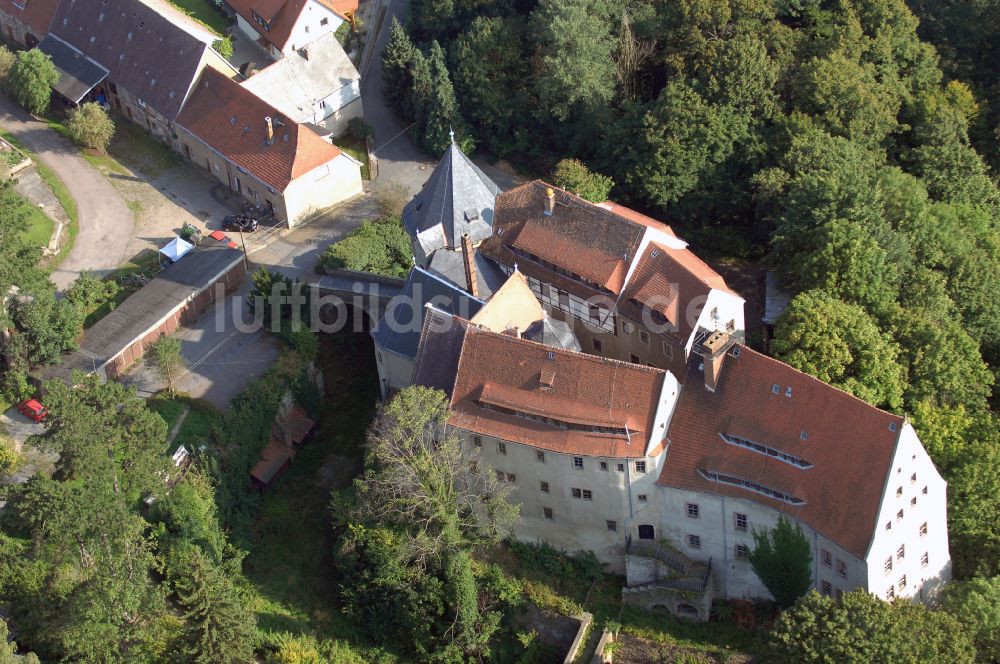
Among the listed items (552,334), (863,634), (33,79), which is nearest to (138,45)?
(33,79)

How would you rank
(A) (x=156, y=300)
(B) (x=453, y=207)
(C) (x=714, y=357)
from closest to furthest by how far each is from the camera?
(C) (x=714, y=357) → (B) (x=453, y=207) → (A) (x=156, y=300)

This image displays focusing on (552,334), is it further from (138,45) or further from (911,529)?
(138,45)

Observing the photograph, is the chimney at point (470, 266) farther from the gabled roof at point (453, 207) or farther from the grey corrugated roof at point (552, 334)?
the grey corrugated roof at point (552, 334)

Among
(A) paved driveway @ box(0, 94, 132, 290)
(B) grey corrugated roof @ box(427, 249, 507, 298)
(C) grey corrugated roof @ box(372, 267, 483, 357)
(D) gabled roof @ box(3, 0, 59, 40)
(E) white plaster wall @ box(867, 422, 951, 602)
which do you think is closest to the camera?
(E) white plaster wall @ box(867, 422, 951, 602)

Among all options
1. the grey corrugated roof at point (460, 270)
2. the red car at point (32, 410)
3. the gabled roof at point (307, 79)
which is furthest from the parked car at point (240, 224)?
the red car at point (32, 410)

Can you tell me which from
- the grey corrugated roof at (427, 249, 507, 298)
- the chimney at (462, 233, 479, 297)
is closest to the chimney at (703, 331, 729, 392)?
the chimney at (462, 233, 479, 297)

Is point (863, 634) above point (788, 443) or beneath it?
beneath

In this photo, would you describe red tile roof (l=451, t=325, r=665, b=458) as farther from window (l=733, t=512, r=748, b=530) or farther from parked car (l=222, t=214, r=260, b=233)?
parked car (l=222, t=214, r=260, b=233)

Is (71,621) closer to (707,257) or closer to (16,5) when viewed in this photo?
(707,257)
